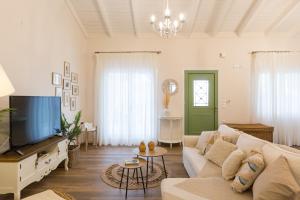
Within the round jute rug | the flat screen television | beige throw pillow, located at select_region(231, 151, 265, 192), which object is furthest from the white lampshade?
beige throw pillow, located at select_region(231, 151, 265, 192)

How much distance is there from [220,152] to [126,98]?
3.47m

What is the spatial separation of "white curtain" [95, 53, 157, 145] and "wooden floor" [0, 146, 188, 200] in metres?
0.90

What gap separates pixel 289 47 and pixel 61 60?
613 cm

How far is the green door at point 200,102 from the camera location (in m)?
6.01

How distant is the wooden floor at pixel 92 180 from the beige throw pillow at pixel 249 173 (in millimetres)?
1214

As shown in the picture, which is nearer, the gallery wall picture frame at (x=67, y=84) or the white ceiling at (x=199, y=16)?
the white ceiling at (x=199, y=16)

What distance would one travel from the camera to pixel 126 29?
5.77 metres

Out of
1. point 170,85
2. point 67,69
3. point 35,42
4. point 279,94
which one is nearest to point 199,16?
point 170,85

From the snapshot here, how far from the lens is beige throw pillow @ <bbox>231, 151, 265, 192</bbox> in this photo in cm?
198

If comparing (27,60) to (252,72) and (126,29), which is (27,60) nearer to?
(126,29)

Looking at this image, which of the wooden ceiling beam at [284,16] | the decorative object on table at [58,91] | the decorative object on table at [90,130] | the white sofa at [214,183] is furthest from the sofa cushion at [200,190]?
the wooden ceiling beam at [284,16]

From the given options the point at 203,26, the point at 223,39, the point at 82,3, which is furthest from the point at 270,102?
the point at 82,3

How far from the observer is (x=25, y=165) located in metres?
2.61

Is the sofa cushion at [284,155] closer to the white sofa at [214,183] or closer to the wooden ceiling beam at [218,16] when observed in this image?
the white sofa at [214,183]
